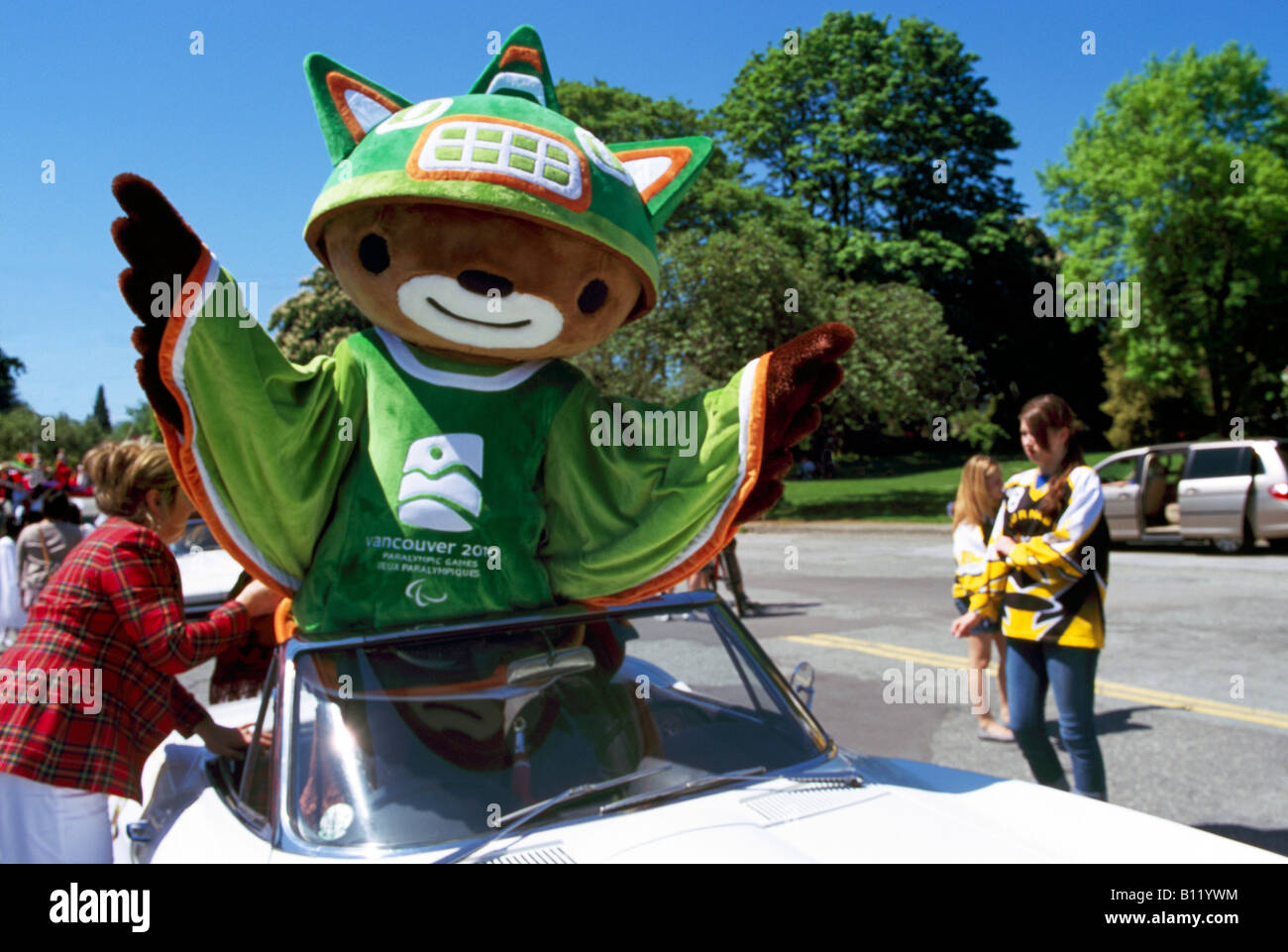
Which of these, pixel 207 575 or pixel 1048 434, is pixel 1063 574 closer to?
pixel 1048 434

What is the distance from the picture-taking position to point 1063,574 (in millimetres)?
3711

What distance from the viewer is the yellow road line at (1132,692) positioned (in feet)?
18.6

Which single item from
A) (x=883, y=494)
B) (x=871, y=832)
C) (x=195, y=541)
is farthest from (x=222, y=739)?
(x=883, y=494)

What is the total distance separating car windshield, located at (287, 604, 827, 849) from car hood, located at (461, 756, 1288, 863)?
0.14m

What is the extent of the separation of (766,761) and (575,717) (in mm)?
556

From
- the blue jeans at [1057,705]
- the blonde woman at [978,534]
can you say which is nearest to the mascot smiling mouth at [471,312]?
the blue jeans at [1057,705]

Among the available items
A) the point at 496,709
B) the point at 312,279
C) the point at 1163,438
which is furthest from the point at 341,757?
the point at 1163,438

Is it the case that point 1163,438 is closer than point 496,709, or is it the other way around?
point 496,709

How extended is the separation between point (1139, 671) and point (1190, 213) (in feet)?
59.6

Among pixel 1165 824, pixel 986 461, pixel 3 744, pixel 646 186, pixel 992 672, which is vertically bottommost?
pixel 992 672

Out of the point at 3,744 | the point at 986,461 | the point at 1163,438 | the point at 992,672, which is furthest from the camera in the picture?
the point at 1163,438

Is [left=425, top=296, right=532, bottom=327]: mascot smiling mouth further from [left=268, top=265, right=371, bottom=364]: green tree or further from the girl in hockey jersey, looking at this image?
[left=268, top=265, right=371, bottom=364]: green tree

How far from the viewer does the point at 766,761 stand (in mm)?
2557
